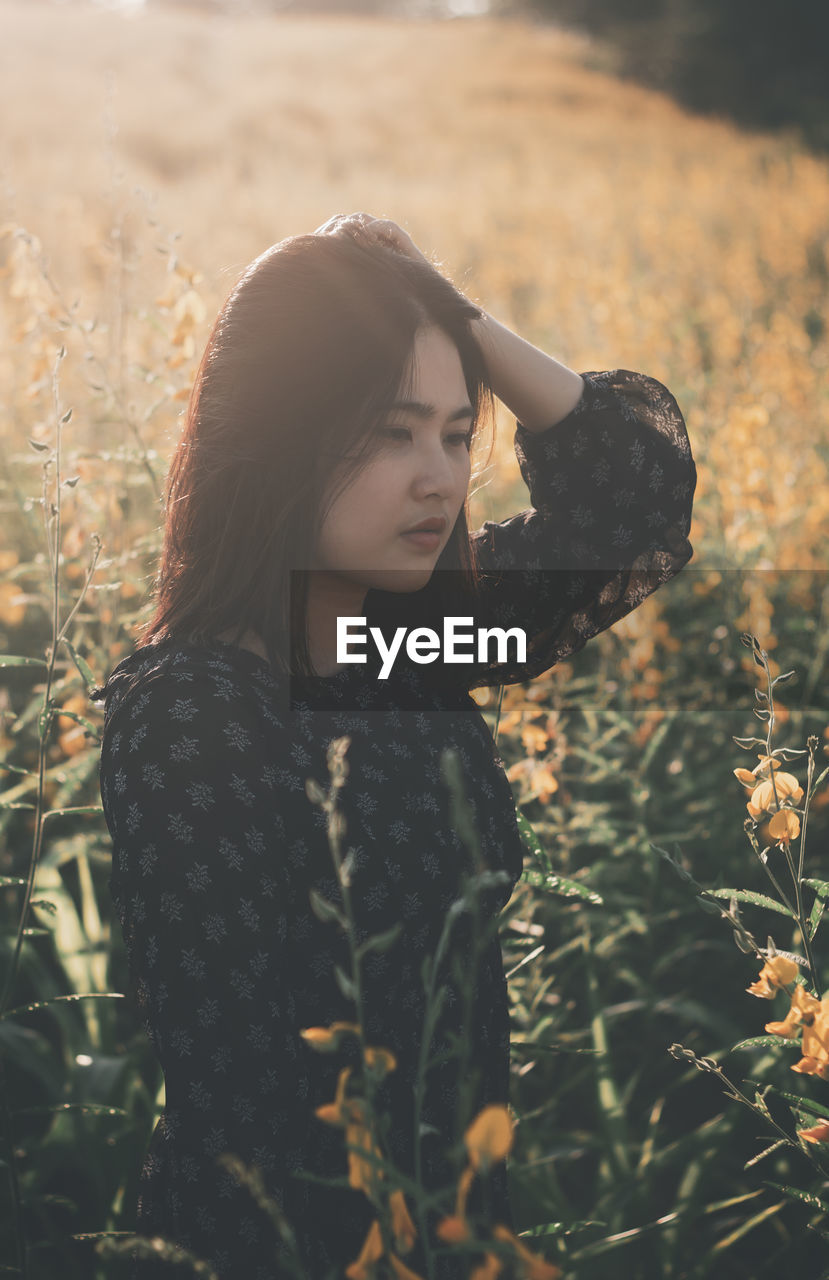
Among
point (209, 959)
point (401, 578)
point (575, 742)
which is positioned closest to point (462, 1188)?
point (209, 959)

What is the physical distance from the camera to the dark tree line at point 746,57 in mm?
18922

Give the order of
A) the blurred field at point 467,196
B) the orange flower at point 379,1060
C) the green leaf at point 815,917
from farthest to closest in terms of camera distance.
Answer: the blurred field at point 467,196, the green leaf at point 815,917, the orange flower at point 379,1060

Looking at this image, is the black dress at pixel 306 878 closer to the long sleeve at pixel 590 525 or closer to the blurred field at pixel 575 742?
the long sleeve at pixel 590 525

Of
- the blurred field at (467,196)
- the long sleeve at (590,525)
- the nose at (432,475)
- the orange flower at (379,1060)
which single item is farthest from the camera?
the blurred field at (467,196)

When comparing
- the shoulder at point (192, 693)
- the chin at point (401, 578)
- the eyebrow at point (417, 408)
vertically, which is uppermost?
the eyebrow at point (417, 408)

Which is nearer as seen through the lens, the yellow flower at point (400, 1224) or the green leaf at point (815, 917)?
the yellow flower at point (400, 1224)

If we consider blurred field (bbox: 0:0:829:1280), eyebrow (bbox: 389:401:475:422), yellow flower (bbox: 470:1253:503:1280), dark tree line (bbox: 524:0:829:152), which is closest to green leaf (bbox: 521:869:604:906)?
blurred field (bbox: 0:0:829:1280)

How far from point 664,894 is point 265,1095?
1.28 meters

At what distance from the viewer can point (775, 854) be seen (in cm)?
214

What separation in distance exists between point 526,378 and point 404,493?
41 centimetres

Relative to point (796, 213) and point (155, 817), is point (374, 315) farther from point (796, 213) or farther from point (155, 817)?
point (796, 213)

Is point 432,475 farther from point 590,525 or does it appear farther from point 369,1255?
point 369,1255

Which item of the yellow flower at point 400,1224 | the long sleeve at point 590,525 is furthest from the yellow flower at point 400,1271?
the long sleeve at point 590,525

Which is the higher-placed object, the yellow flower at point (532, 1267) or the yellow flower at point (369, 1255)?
the yellow flower at point (532, 1267)
